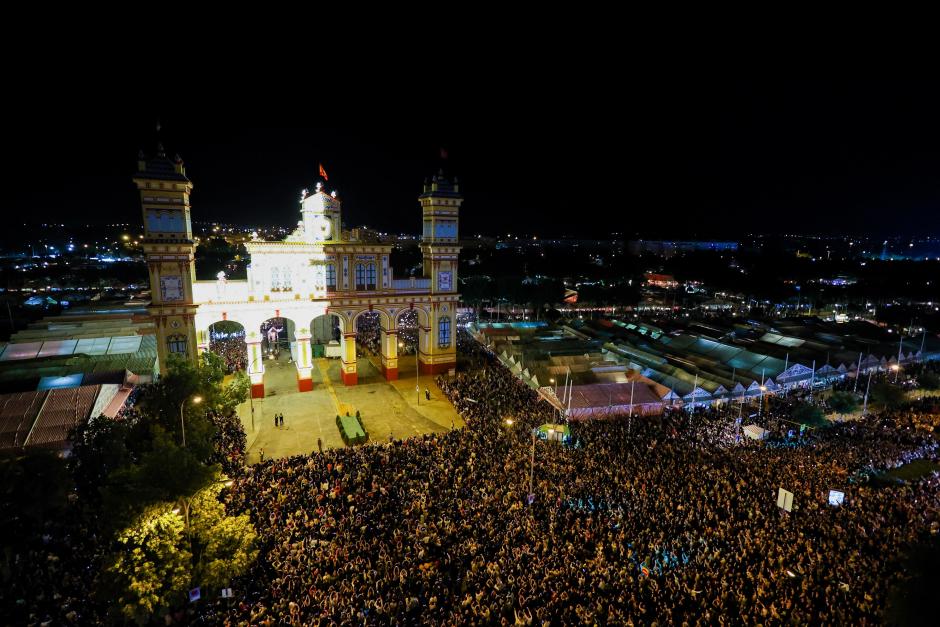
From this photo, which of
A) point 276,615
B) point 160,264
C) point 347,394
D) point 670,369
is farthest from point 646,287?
point 276,615

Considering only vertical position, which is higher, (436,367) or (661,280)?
(661,280)

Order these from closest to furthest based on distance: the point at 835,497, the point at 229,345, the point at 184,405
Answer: the point at 835,497, the point at 184,405, the point at 229,345

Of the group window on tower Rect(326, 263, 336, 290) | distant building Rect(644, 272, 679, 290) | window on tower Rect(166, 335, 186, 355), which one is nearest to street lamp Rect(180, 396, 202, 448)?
window on tower Rect(166, 335, 186, 355)

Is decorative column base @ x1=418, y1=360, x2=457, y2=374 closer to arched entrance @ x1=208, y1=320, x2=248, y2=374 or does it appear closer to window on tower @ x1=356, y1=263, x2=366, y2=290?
window on tower @ x1=356, y1=263, x2=366, y2=290

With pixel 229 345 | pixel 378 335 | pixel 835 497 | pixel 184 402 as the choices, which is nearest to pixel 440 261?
pixel 378 335

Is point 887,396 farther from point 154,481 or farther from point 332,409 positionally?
point 154,481

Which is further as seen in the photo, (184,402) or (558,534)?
(184,402)


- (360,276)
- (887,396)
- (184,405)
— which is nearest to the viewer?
(184,405)

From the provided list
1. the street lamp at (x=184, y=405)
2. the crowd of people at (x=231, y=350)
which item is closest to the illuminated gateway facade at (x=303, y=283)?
the crowd of people at (x=231, y=350)

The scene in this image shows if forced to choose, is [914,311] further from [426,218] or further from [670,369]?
[426,218]
